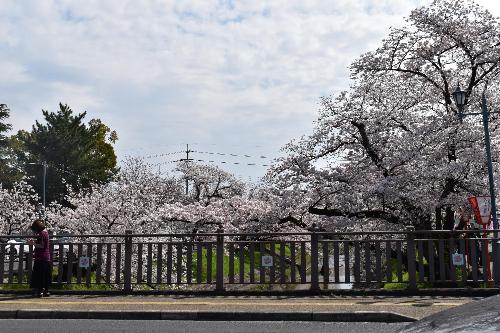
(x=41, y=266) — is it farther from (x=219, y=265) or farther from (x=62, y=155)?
(x=62, y=155)

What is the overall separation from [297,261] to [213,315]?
2756 millimetres

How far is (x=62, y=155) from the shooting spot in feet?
205

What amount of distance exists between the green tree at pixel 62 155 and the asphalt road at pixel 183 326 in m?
52.4

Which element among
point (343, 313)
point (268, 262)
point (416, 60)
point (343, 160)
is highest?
point (416, 60)

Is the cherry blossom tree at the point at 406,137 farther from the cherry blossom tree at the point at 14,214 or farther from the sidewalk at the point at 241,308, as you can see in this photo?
the cherry blossom tree at the point at 14,214

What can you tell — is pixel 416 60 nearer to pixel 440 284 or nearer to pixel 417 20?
pixel 417 20

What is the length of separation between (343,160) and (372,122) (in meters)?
1.81

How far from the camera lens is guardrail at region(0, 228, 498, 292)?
10.3 metres

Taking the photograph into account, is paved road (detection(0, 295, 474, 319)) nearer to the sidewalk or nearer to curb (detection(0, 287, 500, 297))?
the sidewalk

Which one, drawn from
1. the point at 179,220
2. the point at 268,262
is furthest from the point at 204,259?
the point at 179,220

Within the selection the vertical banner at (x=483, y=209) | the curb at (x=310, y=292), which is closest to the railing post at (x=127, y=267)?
the curb at (x=310, y=292)

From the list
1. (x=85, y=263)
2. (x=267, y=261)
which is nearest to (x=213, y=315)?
(x=267, y=261)

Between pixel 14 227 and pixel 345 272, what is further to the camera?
pixel 14 227

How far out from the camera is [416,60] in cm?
2095
